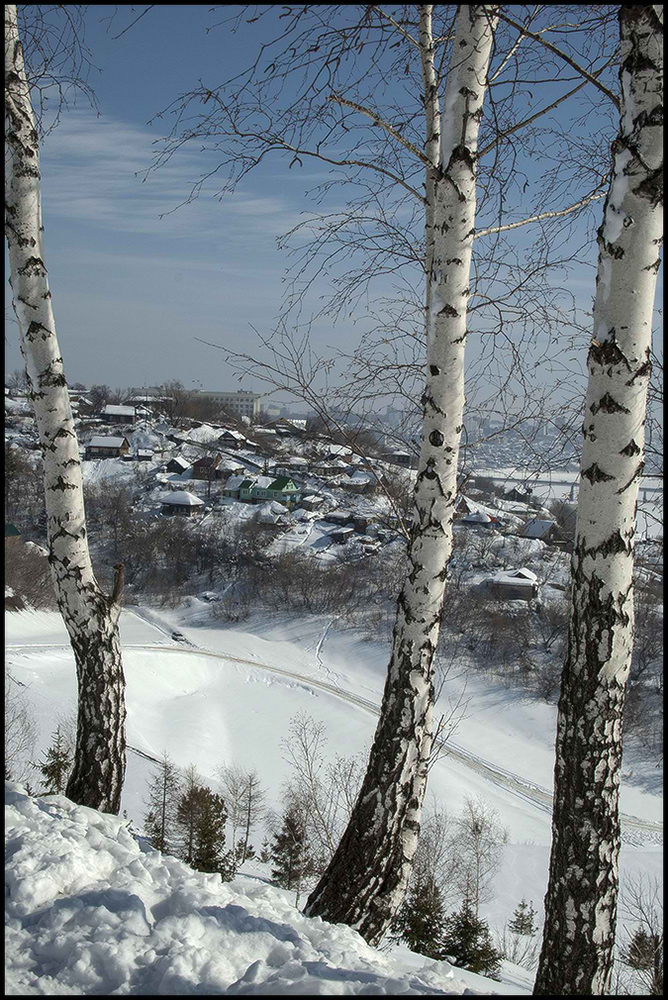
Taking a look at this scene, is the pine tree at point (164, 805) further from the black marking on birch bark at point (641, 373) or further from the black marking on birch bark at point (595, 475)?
the black marking on birch bark at point (641, 373)

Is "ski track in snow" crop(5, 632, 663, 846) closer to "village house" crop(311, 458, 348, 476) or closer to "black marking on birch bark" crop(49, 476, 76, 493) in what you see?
"village house" crop(311, 458, 348, 476)

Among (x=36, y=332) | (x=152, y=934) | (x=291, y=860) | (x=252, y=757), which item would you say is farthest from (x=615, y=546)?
(x=252, y=757)

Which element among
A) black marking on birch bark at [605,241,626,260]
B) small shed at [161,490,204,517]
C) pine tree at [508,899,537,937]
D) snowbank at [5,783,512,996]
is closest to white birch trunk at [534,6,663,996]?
black marking on birch bark at [605,241,626,260]

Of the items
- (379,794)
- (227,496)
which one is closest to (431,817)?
(379,794)

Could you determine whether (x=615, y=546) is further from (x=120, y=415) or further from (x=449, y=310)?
(x=120, y=415)

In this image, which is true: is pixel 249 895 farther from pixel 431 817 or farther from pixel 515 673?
pixel 515 673

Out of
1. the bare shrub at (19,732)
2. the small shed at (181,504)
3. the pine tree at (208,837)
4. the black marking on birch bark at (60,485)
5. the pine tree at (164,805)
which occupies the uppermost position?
the black marking on birch bark at (60,485)

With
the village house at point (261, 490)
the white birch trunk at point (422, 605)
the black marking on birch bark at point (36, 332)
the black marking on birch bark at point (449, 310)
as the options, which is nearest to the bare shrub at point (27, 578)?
the village house at point (261, 490)
